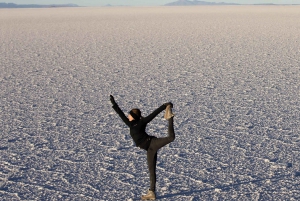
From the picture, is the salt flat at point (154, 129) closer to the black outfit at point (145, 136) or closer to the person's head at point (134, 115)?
the black outfit at point (145, 136)

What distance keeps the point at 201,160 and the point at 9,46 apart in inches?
495

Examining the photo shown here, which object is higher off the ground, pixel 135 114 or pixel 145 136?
pixel 135 114

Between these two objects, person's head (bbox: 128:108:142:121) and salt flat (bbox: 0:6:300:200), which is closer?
person's head (bbox: 128:108:142:121)

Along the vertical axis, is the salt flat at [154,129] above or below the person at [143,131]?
below

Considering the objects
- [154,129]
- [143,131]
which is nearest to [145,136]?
[143,131]

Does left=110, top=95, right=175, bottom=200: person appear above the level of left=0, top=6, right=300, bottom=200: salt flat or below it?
above

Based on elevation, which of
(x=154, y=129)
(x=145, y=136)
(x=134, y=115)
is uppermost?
(x=134, y=115)

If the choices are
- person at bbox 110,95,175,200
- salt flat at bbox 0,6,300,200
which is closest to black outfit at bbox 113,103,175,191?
person at bbox 110,95,175,200

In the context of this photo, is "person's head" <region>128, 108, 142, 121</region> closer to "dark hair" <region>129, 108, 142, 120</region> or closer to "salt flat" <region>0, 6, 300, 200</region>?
"dark hair" <region>129, 108, 142, 120</region>

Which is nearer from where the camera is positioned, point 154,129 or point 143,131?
point 143,131

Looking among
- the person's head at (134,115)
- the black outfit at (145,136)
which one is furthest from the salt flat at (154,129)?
the person's head at (134,115)

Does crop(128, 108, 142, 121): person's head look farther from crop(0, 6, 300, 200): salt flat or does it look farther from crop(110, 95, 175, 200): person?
crop(0, 6, 300, 200): salt flat

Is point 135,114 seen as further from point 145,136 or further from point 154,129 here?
point 154,129

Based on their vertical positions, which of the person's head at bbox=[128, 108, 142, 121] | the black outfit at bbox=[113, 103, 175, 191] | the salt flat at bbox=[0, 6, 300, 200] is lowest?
the salt flat at bbox=[0, 6, 300, 200]
